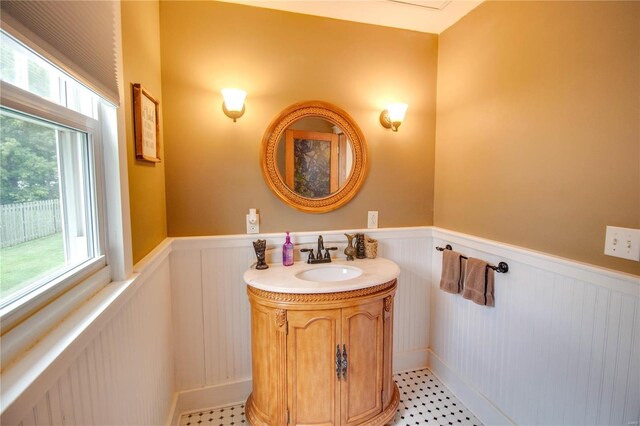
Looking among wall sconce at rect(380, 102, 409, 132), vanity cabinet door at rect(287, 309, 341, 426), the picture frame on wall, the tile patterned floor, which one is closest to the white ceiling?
wall sconce at rect(380, 102, 409, 132)

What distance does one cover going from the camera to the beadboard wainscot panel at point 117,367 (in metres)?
0.63

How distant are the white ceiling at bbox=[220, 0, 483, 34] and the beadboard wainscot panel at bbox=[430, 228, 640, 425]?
143 centimetres

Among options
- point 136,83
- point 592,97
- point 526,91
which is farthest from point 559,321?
point 136,83

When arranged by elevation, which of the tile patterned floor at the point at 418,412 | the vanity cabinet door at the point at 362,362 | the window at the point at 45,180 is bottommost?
the tile patterned floor at the point at 418,412

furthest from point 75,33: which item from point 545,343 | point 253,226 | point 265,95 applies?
point 545,343

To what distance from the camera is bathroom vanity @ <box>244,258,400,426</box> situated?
5.02 feet

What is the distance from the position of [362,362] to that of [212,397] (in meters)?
1.04

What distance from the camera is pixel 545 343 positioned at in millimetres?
1459

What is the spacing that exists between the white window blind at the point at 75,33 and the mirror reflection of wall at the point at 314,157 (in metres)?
1.02

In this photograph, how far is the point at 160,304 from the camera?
5.20ft

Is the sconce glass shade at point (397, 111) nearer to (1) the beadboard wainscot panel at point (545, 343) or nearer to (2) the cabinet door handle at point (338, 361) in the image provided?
(1) the beadboard wainscot panel at point (545, 343)

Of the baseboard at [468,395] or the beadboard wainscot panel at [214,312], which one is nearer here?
the baseboard at [468,395]

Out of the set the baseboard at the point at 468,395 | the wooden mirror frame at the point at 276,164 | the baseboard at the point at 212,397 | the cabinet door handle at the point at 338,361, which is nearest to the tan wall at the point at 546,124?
the wooden mirror frame at the point at 276,164

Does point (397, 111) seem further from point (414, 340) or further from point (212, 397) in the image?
point (212, 397)
